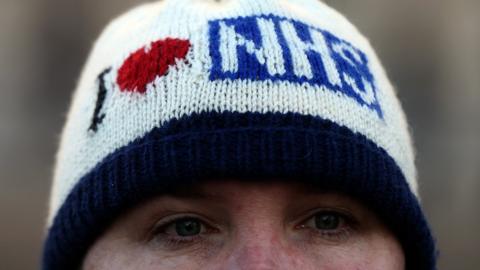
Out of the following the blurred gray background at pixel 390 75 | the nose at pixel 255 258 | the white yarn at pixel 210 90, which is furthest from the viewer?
the blurred gray background at pixel 390 75

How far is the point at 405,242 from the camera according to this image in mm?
2338

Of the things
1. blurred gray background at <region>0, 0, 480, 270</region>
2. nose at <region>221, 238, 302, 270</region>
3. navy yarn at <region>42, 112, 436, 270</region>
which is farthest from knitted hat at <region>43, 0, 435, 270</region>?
blurred gray background at <region>0, 0, 480, 270</region>

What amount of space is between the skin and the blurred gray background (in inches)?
238

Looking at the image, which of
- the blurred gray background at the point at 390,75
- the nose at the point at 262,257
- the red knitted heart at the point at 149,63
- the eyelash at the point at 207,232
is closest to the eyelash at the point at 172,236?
the eyelash at the point at 207,232

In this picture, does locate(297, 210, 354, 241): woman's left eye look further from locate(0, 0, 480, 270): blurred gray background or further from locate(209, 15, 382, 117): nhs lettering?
locate(0, 0, 480, 270): blurred gray background

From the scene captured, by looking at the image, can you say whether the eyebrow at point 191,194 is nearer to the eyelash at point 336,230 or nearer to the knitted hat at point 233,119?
the knitted hat at point 233,119

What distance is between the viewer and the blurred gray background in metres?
8.38

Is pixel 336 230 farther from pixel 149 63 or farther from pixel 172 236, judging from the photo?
pixel 149 63

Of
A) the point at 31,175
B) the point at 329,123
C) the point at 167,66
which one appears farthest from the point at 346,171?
the point at 31,175

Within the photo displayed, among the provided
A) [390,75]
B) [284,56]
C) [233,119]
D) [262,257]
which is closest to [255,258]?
[262,257]

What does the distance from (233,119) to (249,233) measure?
22 cm

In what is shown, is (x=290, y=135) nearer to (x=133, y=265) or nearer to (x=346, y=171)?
(x=346, y=171)

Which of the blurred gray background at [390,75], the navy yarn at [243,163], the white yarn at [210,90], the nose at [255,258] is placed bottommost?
the nose at [255,258]

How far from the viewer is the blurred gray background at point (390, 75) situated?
838 cm
